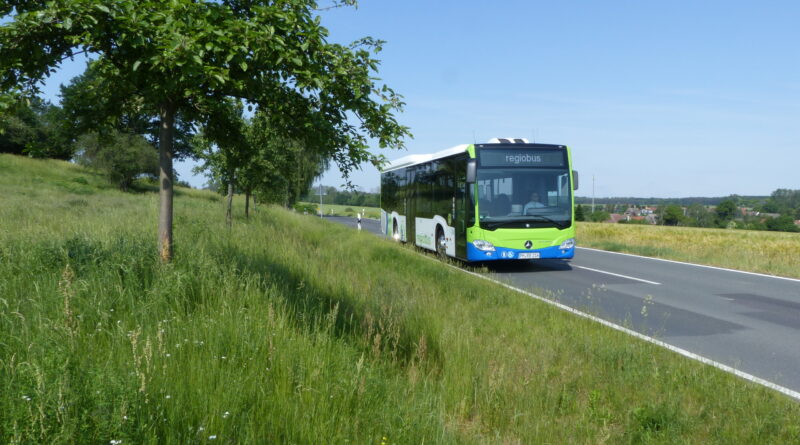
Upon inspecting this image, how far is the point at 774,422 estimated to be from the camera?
3.89 m

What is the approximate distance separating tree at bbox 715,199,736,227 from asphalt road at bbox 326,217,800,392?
233 feet

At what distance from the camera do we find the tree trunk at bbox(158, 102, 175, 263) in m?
5.79

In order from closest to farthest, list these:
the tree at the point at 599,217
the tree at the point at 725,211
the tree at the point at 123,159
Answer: the tree at the point at 123,159, the tree at the point at 599,217, the tree at the point at 725,211

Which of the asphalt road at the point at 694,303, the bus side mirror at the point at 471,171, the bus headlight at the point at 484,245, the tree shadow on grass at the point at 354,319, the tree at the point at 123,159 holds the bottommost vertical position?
the asphalt road at the point at 694,303

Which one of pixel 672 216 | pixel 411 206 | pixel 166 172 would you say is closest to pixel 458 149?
pixel 411 206

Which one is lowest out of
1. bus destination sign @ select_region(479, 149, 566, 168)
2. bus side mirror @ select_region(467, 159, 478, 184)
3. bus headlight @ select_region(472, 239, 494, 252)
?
bus headlight @ select_region(472, 239, 494, 252)

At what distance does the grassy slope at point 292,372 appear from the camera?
279 centimetres

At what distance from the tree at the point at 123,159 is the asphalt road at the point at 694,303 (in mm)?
39635

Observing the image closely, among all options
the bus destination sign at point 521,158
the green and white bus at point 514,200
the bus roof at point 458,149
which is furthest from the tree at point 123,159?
the bus destination sign at point 521,158

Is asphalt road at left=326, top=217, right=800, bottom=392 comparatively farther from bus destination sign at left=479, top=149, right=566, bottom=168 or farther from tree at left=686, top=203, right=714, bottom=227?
tree at left=686, top=203, right=714, bottom=227

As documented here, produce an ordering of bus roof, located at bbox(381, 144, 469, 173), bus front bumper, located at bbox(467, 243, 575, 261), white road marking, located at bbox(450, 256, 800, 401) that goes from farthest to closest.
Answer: bus roof, located at bbox(381, 144, 469, 173), bus front bumper, located at bbox(467, 243, 575, 261), white road marking, located at bbox(450, 256, 800, 401)

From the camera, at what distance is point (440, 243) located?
1565 centimetres

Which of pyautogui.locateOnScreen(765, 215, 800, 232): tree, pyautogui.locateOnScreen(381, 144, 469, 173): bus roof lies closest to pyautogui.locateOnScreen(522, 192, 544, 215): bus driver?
pyautogui.locateOnScreen(381, 144, 469, 173): bus roof

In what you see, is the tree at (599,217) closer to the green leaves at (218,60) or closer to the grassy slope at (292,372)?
the grassy slope at (292,372)
